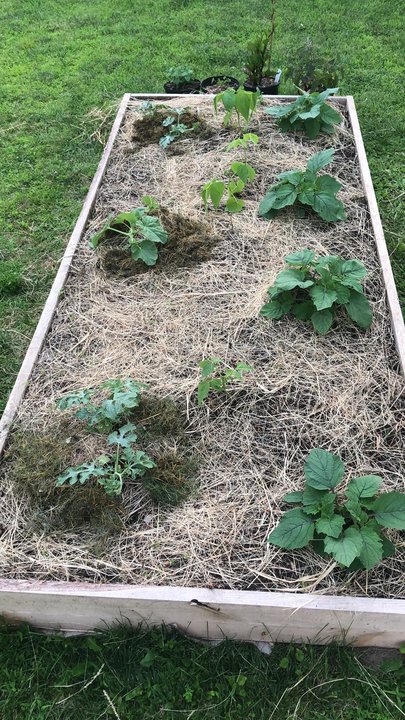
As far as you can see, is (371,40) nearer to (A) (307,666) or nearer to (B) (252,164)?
Answer: (B) (252,164)

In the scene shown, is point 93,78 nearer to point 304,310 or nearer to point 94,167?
point 94,167

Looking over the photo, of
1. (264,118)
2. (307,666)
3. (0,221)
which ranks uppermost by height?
(264,118)

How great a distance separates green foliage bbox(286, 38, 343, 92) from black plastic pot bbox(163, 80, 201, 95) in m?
0.76

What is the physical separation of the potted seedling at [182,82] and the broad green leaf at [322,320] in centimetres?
281

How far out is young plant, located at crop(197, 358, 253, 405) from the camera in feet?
7.85

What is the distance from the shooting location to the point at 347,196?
353 cm

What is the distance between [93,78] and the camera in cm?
539

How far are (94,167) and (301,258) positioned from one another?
2170mm

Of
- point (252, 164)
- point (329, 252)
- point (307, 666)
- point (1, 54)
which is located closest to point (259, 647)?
point (307, 666)

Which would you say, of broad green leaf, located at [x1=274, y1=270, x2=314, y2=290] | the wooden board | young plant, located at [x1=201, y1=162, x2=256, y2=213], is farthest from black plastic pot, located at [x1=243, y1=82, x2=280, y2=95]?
the wooden board

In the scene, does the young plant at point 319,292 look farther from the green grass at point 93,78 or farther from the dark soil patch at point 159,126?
the dark soil patch at point 159,126

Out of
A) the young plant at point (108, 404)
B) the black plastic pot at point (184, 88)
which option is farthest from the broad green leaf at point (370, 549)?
the black plastic pot at point (184, 88)

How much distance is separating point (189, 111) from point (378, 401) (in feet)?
9.09

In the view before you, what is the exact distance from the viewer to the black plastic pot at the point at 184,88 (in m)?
4.68
